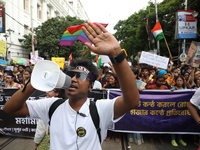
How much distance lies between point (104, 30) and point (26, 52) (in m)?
25.8

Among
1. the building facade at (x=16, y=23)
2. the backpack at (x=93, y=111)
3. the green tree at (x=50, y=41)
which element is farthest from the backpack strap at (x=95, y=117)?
the green tree at (x=50, y=41)

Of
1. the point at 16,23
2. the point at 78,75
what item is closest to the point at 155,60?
the point at 78,75

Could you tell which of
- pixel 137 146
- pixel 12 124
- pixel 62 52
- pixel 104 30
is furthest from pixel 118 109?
pixel 62 52

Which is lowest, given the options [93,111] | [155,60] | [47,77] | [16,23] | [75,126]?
[75,126]

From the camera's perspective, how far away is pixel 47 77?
121cm

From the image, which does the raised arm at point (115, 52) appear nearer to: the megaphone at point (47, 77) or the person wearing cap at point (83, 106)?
the person wearing cap at point (83, 106)

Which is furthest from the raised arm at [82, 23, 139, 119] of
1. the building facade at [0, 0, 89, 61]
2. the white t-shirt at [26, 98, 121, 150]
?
the building facade at [0, 0, 89, 61]

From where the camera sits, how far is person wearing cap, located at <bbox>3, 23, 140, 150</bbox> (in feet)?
3.79

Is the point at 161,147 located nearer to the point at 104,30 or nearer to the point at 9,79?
the point at 104,30

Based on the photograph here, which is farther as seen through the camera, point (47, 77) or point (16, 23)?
point (16, 23)

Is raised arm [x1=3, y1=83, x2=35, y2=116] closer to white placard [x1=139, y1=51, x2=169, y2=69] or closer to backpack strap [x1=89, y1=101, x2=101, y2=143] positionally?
backpack strap [x1=89, y1=101, x2=101, y2=143]

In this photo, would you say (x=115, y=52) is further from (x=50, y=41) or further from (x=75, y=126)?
(x=50, y=41)

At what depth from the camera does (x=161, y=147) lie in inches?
147

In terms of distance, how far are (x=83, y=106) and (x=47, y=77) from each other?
0.41 meters
